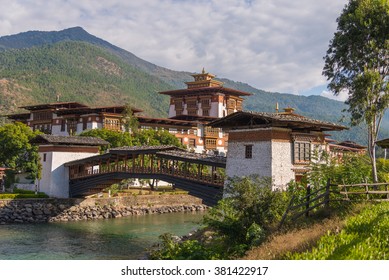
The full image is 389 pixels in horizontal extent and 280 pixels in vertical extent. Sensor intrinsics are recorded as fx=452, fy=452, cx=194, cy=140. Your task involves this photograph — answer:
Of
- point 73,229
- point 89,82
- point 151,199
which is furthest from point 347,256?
point 89,82

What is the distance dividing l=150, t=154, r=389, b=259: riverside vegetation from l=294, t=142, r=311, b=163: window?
5.35 meters

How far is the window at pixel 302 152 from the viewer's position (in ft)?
99.2

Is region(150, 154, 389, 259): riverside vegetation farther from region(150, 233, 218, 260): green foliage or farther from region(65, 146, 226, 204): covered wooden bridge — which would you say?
region(65, 146, 226, 204): covered wooden bridge

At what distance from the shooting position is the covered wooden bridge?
112 ft

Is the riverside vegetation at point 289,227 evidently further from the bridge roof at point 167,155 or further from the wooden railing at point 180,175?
the wooden railing at point 180,175

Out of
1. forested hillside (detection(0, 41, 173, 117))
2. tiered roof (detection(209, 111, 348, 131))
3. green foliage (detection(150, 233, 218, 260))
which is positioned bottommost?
green foliage (detection(150, 233, 218, 260))

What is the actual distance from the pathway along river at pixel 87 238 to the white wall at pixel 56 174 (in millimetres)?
5933

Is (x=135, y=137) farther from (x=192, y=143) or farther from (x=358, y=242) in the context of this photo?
(x=358, y=242)

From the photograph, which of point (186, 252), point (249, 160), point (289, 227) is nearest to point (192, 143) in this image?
point (249, 160)

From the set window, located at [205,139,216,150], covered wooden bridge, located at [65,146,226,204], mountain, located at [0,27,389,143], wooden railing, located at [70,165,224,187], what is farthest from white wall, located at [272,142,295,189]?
mountain, located at [0,27,389,143]

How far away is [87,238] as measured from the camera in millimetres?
35094

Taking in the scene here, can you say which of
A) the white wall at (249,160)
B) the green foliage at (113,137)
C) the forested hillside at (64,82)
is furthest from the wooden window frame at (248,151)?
the forested hillside at (64,82)

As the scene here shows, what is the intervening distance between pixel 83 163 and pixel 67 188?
3321 millimetres

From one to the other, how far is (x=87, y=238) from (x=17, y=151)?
841 inches
